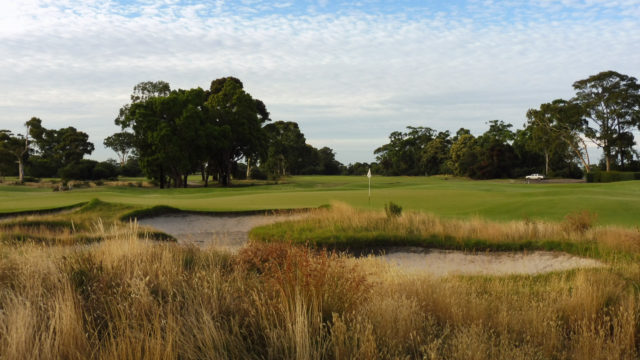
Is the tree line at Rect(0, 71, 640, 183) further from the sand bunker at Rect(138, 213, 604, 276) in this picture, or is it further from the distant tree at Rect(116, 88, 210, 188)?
the sand bunker at Rect(138, 213, 604, 276)

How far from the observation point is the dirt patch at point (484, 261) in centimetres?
1251

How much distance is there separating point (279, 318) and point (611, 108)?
230ft

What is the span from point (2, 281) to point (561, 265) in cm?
1250

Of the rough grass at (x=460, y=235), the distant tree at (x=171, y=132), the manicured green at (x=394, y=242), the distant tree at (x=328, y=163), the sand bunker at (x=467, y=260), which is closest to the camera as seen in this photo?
the sand bunker at (x=467, y=260)

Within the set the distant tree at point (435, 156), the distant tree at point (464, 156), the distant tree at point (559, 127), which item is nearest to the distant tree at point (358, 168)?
the distant tree at point (435, 156)

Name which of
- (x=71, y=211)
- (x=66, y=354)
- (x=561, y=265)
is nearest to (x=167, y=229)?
(x=71, y=211)

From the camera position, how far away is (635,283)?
28.8ft

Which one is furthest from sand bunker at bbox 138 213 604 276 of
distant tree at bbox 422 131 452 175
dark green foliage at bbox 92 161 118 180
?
distant tree at bbox 422 131 452 175

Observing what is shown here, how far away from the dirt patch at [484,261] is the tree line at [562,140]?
56.3 metres

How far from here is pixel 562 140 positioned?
6525 cm

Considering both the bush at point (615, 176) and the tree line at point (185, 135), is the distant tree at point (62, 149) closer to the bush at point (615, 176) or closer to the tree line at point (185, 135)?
the tree line at point (185, 135)

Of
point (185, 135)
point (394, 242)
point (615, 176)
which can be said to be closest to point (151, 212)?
point (394, 242)

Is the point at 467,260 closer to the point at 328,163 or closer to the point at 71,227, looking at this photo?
the point at 71,227

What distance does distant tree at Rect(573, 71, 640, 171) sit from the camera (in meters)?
60.7
